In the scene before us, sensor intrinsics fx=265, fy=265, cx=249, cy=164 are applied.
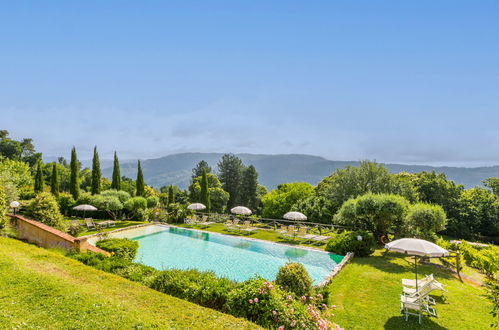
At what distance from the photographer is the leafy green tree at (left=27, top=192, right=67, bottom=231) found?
532 inches

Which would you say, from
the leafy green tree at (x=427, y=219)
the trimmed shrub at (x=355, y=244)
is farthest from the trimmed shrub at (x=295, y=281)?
the leafy green tree at (x=427, y=219)

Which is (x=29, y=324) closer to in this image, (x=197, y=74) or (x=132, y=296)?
(x=132, y=296)

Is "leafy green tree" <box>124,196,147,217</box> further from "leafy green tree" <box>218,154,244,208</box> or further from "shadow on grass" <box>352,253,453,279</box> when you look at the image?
"shadow on grass" <box>352,253,453,279</box>

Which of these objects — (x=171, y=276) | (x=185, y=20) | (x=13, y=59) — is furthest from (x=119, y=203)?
(x=171, y=276)

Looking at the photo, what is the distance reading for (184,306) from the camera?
5.30 metres

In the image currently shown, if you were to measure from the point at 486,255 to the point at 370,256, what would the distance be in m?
4.09

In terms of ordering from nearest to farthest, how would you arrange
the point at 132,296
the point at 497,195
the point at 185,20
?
1. the point at 132,296
2. the point at 185,20
3. the point at 497,195

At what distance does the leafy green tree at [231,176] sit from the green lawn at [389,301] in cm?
3035

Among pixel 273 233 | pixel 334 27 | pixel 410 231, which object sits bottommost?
pixel 273 233

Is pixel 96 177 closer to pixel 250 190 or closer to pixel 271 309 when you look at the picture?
pixel 250 190

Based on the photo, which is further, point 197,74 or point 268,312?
point 197,74

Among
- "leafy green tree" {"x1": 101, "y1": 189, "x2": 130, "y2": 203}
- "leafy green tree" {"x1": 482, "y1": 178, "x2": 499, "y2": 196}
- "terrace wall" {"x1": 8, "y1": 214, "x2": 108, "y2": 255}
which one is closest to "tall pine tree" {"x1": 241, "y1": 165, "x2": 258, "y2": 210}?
"leafy green tree" {"x1": 101, "y1": 189, "x2": 130, "y2": 203}

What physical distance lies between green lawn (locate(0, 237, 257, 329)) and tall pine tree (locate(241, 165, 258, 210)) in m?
33.6

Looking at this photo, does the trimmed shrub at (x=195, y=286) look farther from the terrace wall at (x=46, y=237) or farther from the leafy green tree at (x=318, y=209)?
the leafy green tree at (x=318, y=209)
